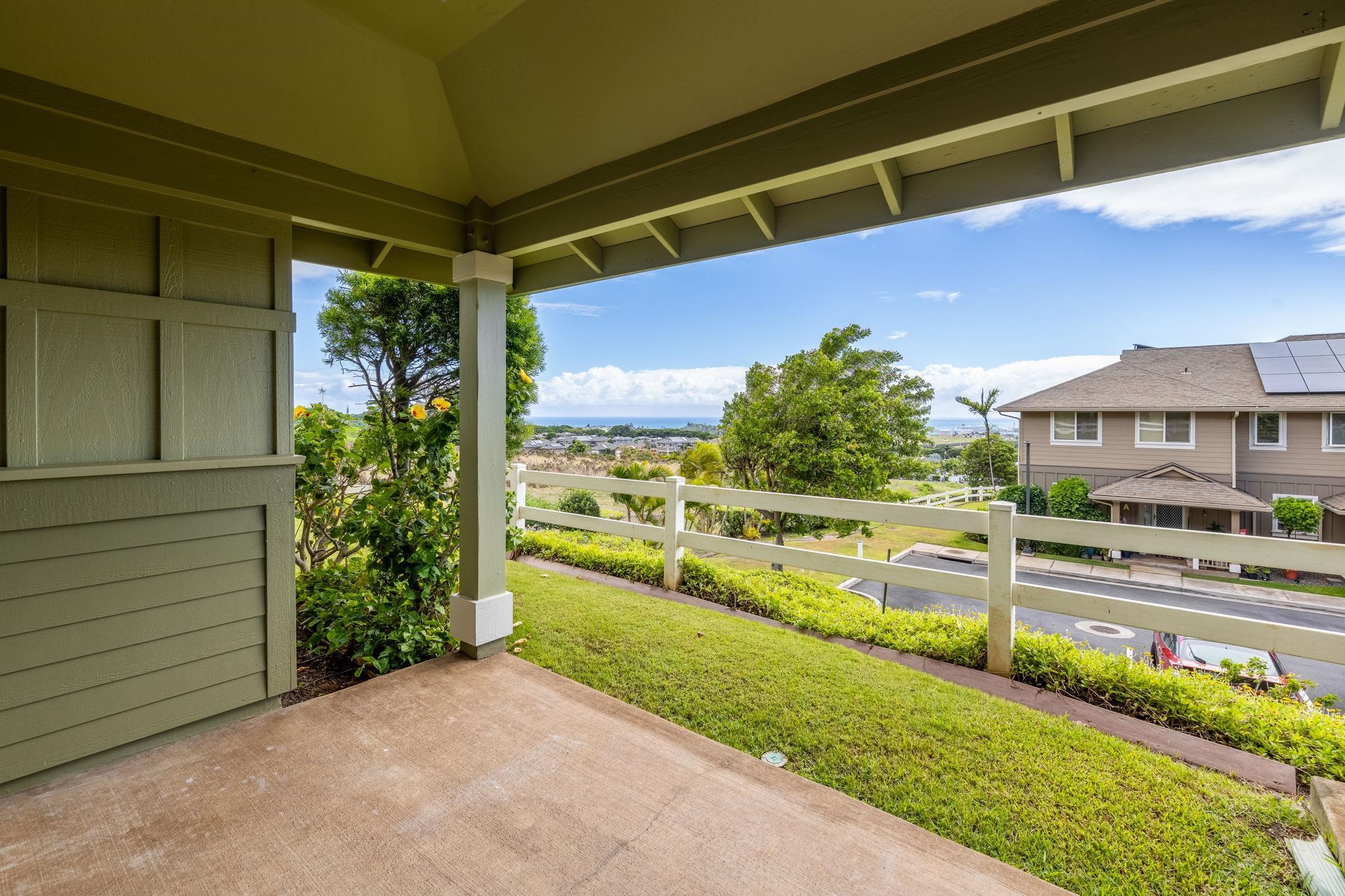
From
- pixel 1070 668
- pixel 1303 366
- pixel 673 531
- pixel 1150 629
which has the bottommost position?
pixel 1070 668

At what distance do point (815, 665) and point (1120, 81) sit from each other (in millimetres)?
2663

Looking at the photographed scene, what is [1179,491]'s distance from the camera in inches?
116

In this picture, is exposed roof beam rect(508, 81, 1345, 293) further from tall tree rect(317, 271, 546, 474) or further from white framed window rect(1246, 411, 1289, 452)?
tall tree rect(317, 271, 546, 474)

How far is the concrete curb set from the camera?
1.95 metres

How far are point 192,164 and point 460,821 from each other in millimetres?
2543

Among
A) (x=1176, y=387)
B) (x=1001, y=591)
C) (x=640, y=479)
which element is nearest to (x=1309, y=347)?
(x=1176, y=387)

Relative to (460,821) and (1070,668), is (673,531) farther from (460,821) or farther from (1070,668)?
(460,821)

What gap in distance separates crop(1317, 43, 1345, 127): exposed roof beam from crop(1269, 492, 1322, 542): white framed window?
7.20 feet

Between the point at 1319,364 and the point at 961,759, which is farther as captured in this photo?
the point at 1319,364

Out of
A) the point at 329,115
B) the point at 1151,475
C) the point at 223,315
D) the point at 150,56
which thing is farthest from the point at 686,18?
the point at 1151,475

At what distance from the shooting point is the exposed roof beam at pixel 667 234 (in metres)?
2.57

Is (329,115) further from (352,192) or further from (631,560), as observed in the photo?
(631,560)

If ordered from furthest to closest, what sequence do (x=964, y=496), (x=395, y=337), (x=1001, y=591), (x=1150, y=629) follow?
(x=395, y=337)
(x=964, y=496)
(x=1001, y=591)
(x=1150, y=629)

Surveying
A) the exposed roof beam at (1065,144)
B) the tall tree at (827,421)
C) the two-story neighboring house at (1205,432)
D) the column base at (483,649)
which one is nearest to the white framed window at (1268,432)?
the two-story neighboring house at (1205,432)
